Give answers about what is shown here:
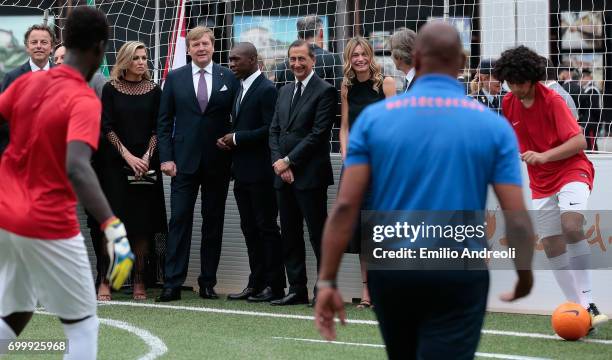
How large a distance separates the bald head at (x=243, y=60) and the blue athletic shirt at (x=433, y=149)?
5956 millimetres

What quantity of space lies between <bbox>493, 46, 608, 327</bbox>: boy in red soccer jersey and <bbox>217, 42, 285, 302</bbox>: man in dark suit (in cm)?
254

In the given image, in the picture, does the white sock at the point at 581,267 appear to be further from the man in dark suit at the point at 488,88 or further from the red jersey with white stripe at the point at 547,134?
the man in dark suit at the point at 488,88

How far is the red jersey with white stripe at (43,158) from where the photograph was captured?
15.6ft

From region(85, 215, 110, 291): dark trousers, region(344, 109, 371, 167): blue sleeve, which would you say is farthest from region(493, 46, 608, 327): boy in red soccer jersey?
region(85, 215, 110, 291): dark trousers

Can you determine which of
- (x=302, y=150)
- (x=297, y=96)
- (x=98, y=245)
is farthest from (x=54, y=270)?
(x=98, y=245)

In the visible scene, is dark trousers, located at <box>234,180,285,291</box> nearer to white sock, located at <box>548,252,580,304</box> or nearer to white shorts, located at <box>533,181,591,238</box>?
white shorts, located at <box>533,181,591,238</box>

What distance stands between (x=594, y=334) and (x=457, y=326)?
14.2 feet

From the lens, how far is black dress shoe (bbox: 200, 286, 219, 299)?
993cm

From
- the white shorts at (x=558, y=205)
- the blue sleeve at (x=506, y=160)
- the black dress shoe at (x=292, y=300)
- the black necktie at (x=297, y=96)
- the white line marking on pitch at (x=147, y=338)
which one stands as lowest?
the white line marking on pitch at (x=147, y=338)

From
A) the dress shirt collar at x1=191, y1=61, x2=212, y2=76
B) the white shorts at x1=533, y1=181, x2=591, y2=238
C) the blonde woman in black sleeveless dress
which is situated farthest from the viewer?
the dress shirt collar at x1=191, y1=61, x2=212, y2=76

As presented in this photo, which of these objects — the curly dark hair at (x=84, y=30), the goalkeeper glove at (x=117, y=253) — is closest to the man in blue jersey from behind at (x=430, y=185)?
the goalkeeper glove at (x=117, y=253)

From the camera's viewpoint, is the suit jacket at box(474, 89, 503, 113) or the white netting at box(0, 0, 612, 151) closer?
the suit jacket at box(474, 89, 503, 113)

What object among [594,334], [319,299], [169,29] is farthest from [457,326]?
[169,29]

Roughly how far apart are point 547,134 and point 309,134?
2.23 meters
